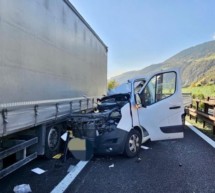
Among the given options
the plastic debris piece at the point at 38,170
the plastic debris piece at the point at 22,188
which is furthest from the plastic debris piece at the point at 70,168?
the plastic debris piece at the point at 22,188

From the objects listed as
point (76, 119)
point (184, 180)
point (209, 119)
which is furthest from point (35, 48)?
point (209, 119)

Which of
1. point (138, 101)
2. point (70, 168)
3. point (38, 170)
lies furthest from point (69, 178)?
point (138, 101)

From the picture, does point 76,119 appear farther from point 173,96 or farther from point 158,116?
point 173,96

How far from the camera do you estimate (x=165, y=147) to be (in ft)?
26.2

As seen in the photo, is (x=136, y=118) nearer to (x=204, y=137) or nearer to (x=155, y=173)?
(x=155, y=173)

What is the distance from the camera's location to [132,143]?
6.98m

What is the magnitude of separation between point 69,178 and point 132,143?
209cm

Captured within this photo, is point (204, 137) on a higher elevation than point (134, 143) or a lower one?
lower

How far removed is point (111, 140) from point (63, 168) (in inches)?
50.6

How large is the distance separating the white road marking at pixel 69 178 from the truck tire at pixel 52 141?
69 centimetres

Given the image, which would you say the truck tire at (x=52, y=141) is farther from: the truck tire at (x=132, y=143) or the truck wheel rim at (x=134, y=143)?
the truck wheel rim at (x=134, y=143)

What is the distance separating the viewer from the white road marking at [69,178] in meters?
4.82

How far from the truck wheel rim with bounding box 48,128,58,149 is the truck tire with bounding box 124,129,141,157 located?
1641 mm

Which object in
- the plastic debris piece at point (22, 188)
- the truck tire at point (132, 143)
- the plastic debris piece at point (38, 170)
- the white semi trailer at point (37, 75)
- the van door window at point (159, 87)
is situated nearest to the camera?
the white semi trailer at point (37, 75)
